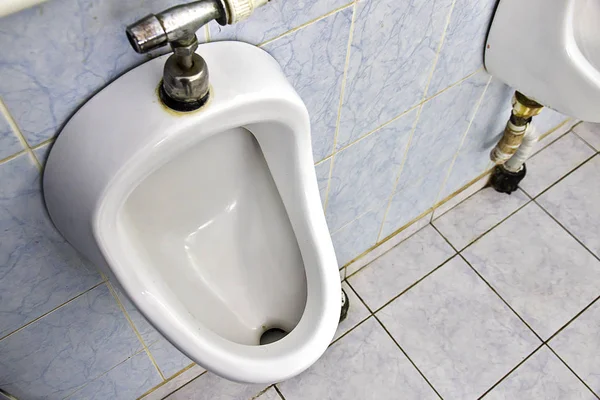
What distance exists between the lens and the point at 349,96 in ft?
2.88

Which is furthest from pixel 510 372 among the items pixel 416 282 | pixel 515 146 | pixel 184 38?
pixel 184 38

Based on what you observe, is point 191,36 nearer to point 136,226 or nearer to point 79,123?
point 79,123

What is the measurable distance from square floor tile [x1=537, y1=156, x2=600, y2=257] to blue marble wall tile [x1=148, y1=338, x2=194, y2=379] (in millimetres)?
1076

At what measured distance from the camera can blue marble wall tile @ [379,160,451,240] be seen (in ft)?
4.31

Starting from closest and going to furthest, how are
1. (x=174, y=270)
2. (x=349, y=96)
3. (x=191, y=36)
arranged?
(x=191, y=36) → (x=174, y=270) → (x=349, y=96)

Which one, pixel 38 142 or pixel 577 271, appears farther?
pixel 577 271

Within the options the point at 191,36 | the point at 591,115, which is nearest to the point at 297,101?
the point at 191,36

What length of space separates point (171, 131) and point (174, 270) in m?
0.28

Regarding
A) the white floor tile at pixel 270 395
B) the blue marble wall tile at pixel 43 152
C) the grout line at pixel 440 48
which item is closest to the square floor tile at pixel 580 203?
the grout line at pixel 440 48

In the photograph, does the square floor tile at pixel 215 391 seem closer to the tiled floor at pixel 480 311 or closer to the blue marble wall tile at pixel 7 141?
the tiled floor at pixel 480 311

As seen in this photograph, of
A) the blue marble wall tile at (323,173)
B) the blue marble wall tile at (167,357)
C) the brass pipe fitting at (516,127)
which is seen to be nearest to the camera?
the blue marble wall tile at (323,173)

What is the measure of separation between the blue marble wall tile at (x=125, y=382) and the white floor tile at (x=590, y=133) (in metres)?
1.43

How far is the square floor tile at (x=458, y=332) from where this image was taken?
1.30 m

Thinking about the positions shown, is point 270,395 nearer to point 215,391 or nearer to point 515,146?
point 215,391
